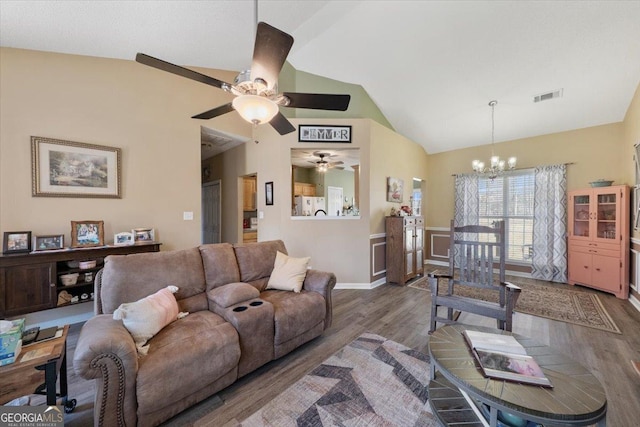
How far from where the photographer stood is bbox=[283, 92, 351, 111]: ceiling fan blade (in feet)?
6.45

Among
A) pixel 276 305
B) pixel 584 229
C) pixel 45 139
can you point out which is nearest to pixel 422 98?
pixel 584 229

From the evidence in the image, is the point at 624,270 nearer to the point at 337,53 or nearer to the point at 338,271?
the point at 338,271

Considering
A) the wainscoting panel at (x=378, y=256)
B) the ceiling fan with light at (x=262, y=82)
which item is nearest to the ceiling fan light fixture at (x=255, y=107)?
the ceiling fan with light at (x=262, y=82)

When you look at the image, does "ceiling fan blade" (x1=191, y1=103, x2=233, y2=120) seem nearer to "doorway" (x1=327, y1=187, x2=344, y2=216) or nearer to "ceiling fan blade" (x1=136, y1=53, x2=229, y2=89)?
"ceiling fan blade" (x1=136, y1=53, x2=229, y2=89)

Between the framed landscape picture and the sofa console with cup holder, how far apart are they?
1708 millimetres

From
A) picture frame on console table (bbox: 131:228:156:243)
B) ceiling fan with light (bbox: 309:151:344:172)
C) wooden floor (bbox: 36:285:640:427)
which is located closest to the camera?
wooden floor (bbox: 36:285:640:427)

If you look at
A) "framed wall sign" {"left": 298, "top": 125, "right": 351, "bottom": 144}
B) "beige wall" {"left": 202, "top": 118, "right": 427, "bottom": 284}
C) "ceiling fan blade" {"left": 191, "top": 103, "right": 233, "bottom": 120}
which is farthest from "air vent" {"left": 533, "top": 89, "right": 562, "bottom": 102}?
"ceiling fan blade" {"left": 191, "top": 103, "right": 233, "bottom": 120}

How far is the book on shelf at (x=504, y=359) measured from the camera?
1241 millimetres

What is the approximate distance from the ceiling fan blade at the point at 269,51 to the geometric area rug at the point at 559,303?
13.0ft

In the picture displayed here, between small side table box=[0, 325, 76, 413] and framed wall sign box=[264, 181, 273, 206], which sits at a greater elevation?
framed wall sign box=[264, 181, 273, 206]

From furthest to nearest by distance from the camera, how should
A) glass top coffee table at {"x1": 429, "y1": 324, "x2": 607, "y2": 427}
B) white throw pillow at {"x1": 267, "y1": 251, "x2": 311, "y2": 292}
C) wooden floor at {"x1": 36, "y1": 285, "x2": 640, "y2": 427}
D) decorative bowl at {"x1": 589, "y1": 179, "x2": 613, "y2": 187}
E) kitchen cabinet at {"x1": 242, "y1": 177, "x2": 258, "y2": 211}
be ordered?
kitchen cabinet at {"x1": 242, "y1": 177, "x2": 258, "y2": 211} → decorative bowl at {"x1": 589, "y1": 179, "x2": 613, "y2": 187} → white throw pillow at {"x1": 267, "y1": 251, "x2": 311, "y2": 292} → wooden floor at {"x1": 36, "y1": 285, "x2": 640, "y2": 427} → glass top coffee table at {"x1": 429, "y1": 324, "x2": 607, "y2": 427}

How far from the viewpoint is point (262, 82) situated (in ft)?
5.95

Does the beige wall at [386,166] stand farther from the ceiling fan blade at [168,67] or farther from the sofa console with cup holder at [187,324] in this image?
the ceiling fan blade at [168,67]

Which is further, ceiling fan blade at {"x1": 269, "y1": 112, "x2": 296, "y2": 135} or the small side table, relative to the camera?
ceiling fan blade at {"x1": 269, "y1": 112, "x2": 296, "y2": 135}
